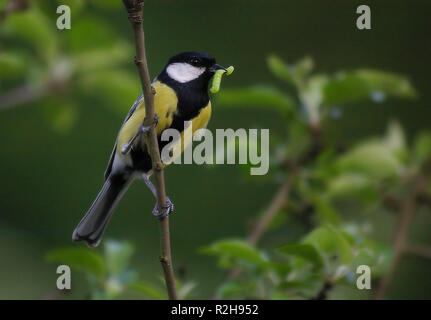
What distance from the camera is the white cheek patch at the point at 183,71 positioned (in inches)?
78.4

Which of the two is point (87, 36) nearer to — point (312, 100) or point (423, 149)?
point (312, 100)

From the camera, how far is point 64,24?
90.0 inches

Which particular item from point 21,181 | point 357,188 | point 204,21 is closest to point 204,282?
point 357,188

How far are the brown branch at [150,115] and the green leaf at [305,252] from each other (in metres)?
0.44

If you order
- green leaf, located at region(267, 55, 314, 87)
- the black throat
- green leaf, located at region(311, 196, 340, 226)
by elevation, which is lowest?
green leaf, located at region(311, 196, 340, 226)

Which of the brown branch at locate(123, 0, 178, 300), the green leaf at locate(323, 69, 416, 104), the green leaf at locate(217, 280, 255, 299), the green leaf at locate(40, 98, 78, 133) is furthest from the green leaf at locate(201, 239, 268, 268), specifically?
the green leaf at locate(40, 98, 78, 133)

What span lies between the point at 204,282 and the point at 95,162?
94 centimetres

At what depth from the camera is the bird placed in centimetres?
191

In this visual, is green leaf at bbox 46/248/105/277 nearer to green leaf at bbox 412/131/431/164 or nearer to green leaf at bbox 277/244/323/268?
green leaf at bbox 277/244/323/268

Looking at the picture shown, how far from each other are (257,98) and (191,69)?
51cm

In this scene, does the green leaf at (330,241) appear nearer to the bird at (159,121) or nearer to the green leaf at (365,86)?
the bird at (159,121)

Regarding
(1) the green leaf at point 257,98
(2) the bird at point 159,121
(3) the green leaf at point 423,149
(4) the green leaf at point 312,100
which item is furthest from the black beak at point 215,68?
(3) the green leaf at point 423,149
